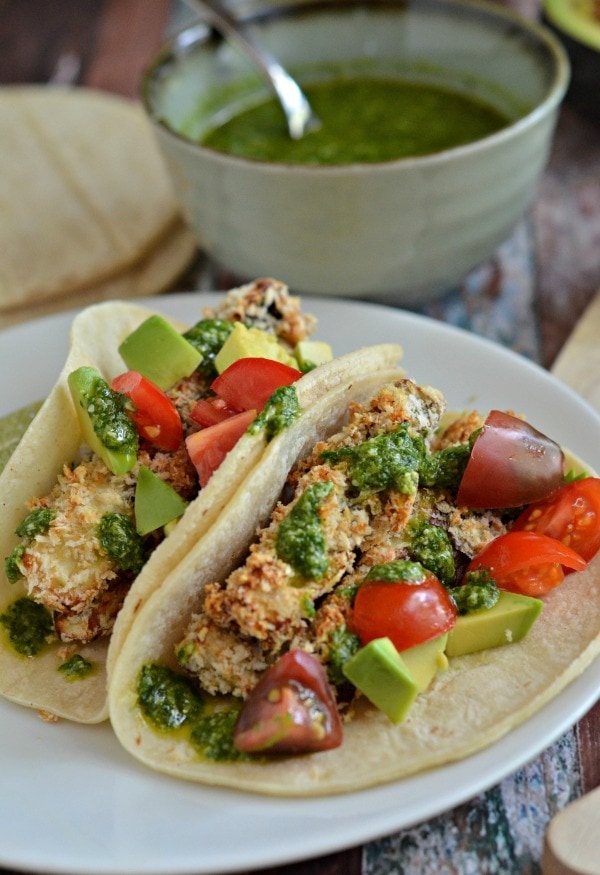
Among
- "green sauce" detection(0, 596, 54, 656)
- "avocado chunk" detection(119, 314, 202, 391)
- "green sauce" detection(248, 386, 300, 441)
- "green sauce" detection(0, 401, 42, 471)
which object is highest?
"green sauce" detection(248, 386, 300, 441)

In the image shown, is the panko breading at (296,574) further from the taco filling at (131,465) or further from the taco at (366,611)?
the taco filling at (131,465)

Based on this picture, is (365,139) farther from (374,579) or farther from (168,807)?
(168,807)

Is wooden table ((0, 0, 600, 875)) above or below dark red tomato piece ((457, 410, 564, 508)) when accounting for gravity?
below

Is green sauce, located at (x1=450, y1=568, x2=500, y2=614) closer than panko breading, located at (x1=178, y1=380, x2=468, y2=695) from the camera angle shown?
No

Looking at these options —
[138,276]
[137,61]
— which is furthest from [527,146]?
[137,61]

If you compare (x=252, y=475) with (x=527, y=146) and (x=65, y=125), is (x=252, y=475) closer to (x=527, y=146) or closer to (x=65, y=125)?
(x=527, y=146)

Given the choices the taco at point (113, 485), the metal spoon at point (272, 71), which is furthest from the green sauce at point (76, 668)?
the metal spoon at point (272, 71)

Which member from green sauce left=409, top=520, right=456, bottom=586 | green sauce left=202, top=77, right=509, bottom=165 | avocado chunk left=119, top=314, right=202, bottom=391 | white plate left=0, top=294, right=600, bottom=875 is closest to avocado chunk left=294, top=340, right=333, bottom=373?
avocado chunk left=119, top=314, right=202, bottom=391

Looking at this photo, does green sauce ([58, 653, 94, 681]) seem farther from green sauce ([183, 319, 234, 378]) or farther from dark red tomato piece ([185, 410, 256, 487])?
green sauce ([183, 319, 234, 378])
